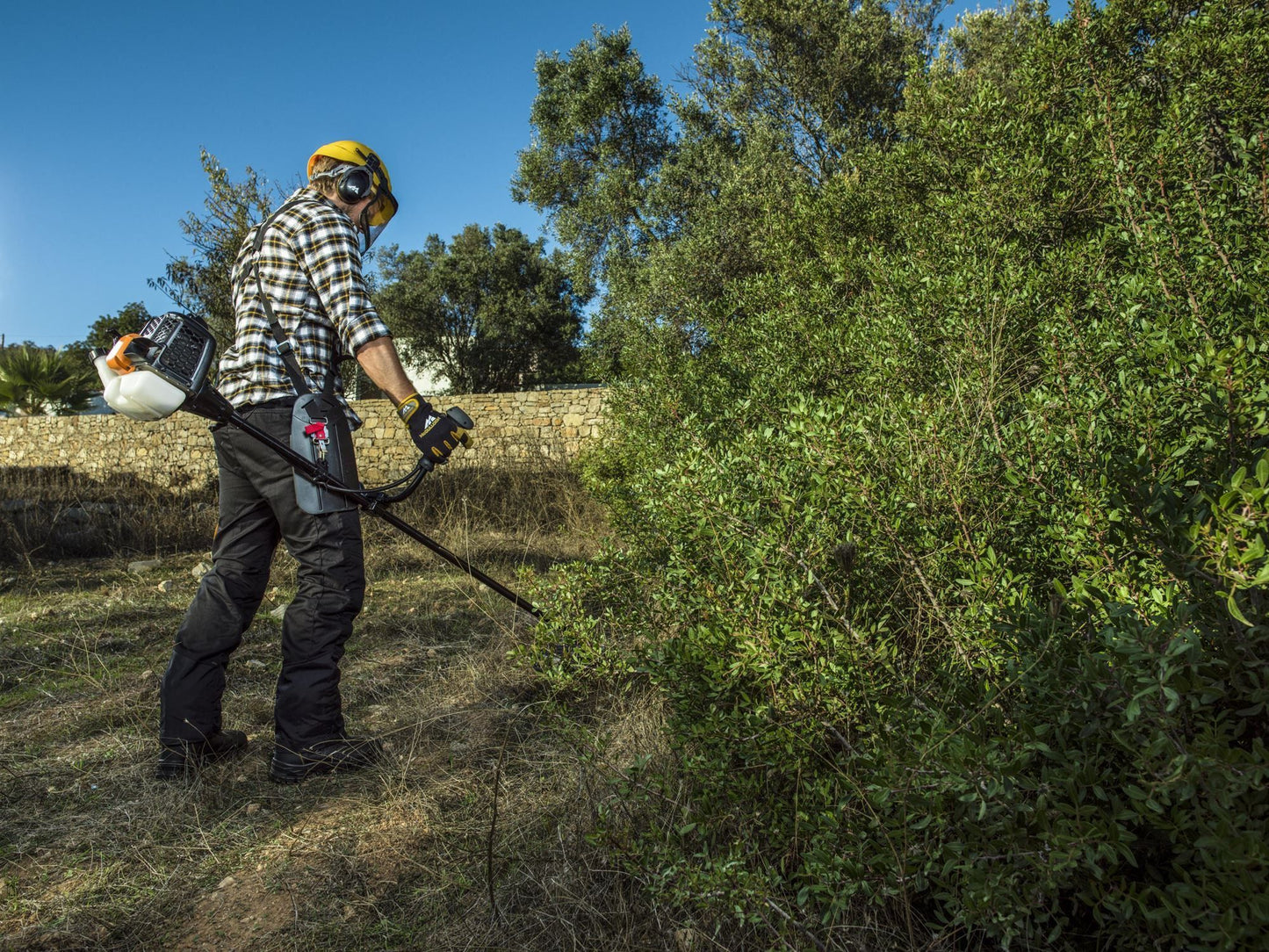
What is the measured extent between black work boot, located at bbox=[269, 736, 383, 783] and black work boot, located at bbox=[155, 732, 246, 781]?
20 centimetres

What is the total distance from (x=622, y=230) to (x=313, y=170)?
14255mm

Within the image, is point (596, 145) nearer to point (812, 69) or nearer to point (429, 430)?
point (812, 69)

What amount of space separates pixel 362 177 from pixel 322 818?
2.29 m

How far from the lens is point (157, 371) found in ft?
8.27

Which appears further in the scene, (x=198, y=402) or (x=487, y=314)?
(x=487, y=314)

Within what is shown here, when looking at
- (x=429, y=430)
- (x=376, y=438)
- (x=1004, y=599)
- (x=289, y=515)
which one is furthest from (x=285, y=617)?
(x=376, y=438)

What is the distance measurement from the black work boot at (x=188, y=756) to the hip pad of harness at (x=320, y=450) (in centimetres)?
90

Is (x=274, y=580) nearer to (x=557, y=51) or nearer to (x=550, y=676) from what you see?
(x=550, y=676)

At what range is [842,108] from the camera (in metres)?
14.0

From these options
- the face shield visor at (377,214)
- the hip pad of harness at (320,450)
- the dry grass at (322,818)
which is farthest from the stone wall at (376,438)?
the hip pad of harness at (320,450)

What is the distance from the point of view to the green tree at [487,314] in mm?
28891

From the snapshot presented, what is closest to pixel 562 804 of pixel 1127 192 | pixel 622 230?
pixel 1127 192

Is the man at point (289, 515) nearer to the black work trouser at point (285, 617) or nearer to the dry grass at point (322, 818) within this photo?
the black work trouser at point (285, 617)

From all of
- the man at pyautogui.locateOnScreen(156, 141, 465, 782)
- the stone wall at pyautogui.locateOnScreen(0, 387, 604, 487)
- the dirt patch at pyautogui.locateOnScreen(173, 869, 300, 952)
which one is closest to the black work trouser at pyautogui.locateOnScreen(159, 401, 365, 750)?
the man at pyautogui.locateOnScreen(156, 141, 465, 782)
